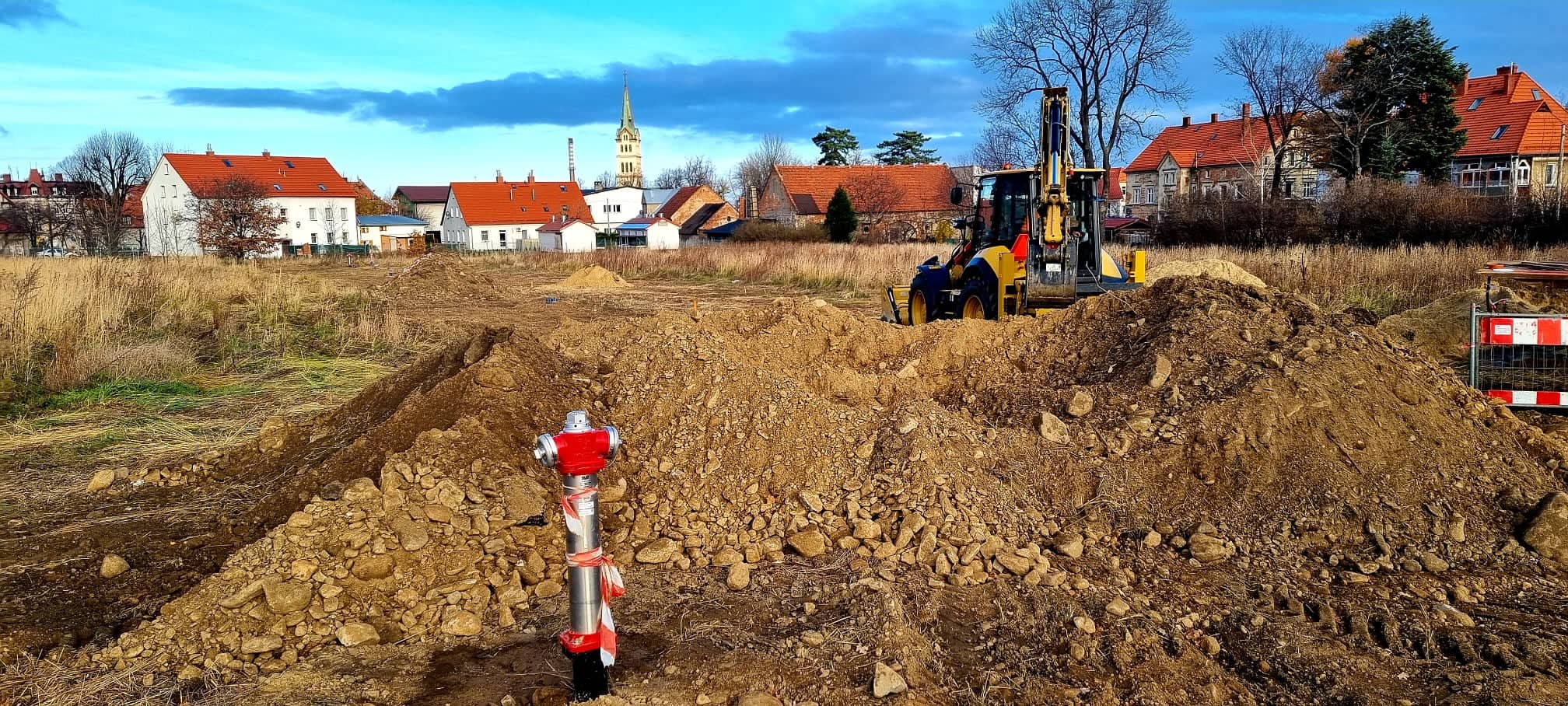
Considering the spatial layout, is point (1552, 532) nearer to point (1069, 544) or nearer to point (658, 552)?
point (1069, 544)

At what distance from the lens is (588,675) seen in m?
3.73

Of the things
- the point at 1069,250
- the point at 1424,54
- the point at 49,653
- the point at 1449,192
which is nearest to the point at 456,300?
the point at 1069,250

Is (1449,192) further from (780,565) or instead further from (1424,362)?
(780,565)

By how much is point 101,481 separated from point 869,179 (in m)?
50.3

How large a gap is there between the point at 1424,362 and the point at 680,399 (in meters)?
5.31

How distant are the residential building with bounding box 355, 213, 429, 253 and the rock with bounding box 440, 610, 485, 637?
65378mm

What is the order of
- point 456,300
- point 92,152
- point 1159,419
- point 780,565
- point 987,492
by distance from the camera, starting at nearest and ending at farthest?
point 780,565 → point 987,492 → point 1159,419 → point 456,300 → point 92,152

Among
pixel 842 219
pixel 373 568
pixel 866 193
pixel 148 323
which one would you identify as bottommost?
pixel 373 568

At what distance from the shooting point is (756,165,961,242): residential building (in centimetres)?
5309

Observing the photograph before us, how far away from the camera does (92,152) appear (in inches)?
2539

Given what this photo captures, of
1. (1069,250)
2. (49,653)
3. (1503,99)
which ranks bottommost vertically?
(49,653)

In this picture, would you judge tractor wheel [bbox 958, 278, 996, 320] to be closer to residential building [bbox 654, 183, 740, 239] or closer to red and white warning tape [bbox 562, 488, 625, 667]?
red and white warning tape [bbox 562, 488, 625, 667]

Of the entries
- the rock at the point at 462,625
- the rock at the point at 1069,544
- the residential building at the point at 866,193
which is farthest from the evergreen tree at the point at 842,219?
the rock at the point at 462,625

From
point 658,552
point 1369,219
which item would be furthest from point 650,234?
point 658,552
